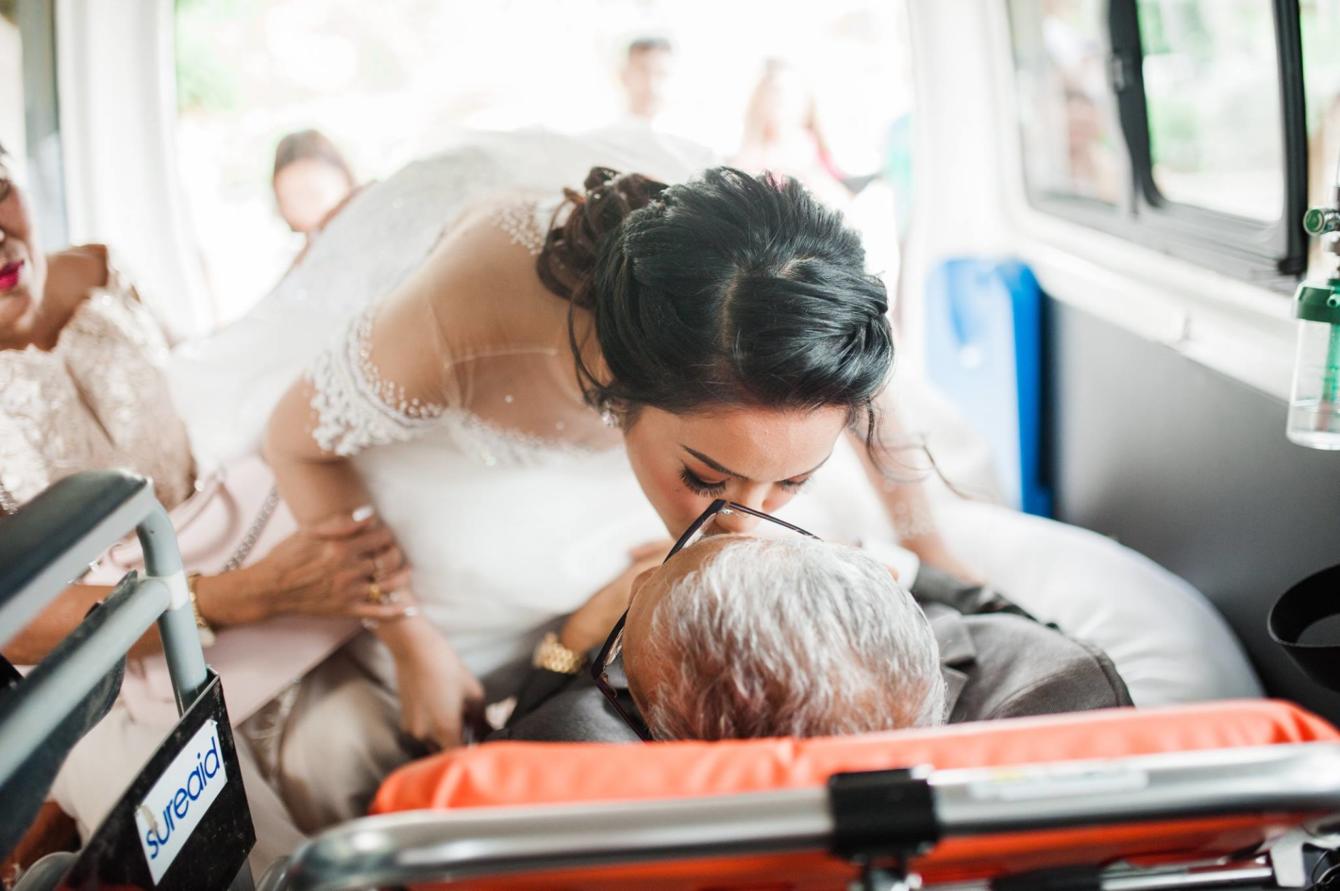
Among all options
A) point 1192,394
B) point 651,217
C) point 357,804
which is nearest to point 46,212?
point 651,217

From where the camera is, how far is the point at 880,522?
175 cm

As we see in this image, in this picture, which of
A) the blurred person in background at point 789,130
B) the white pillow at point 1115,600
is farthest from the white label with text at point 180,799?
the white pillow at point 1115,600

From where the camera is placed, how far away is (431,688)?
1712 mm

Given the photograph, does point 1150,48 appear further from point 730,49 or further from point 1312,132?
point 730,49

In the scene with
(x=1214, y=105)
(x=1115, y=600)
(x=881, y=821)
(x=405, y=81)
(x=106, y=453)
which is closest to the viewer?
(x=881, y=821)

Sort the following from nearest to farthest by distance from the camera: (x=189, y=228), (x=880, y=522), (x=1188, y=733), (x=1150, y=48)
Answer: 1. (x=1188, y=733)
2. (x=189, y=228)
3. (x=880, y=522)
4. (x=1150, y=48)

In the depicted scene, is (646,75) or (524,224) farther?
(646,75)

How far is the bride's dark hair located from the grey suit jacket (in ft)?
1.30

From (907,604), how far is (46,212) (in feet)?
4.15

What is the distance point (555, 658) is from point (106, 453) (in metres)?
0.73

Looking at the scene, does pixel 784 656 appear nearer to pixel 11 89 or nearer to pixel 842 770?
pixel 842 770

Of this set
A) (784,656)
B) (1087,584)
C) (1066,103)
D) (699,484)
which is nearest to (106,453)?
(699,484)

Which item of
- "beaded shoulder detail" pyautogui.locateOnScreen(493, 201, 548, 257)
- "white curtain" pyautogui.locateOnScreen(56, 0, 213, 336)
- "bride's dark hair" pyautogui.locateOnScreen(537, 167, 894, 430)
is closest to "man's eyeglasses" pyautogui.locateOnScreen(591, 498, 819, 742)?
"bride's dark hair" pyautogui.locateOnScreen(537, 167, 894, 430)

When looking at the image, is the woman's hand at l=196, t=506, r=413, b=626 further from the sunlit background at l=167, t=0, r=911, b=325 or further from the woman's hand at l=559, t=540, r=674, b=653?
the sunlit background at l=167, t=0, r=911, b=325
